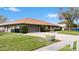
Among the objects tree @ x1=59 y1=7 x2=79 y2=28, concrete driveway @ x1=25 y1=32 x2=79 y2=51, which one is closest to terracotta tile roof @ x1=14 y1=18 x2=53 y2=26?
concrete driveway @ x1=25 y1=32 x2=79 y2=51

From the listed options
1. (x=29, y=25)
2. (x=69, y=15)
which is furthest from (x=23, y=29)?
(x=69, y=15)

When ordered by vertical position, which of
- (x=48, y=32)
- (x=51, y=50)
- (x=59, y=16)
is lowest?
(x=51, y=50)

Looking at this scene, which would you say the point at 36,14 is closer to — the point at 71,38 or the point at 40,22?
the point at 40,22

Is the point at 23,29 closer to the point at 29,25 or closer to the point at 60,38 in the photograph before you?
the point at 29,25

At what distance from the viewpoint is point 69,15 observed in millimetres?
4594

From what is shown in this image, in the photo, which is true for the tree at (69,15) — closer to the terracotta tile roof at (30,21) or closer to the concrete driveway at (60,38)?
the concrete driveway at (60,38)

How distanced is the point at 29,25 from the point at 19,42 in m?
0.36

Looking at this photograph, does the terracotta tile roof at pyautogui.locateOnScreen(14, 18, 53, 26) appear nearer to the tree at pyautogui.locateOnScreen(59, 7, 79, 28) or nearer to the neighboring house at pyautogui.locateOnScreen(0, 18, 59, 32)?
the neighboring house at pyautogui.locateOnScreen(0, 18, 59, 32)

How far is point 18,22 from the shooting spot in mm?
4531

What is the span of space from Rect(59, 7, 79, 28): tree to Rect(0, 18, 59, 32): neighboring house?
0.74ft

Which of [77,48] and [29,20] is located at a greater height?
[29,20]

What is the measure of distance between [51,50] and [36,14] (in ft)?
2.26

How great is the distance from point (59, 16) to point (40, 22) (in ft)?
1.18
